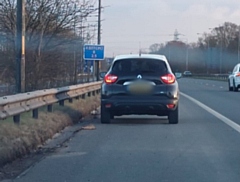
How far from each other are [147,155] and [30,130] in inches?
106

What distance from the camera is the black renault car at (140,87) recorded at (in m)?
17.0

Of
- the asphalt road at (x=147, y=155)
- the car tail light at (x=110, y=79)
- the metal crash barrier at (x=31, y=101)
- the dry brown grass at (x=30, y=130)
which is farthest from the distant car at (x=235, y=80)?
the car tail light at (x=110, y=79)

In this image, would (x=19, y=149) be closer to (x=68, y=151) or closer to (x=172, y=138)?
(x=68, y=151)

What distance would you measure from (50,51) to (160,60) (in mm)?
11425

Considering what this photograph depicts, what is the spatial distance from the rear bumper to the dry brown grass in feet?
4.03

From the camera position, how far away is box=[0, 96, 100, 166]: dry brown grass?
11570 millimetres

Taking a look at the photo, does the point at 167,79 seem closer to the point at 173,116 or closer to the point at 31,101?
the point at 173,116

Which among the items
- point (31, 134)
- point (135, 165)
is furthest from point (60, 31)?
point (135, 165)

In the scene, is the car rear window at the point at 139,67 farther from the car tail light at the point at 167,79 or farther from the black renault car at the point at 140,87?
the car tail light at the point at 167,79

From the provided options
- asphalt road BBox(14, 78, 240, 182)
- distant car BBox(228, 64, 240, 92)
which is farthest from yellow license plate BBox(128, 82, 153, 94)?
distant car BBox(228, 64, 240, 92)

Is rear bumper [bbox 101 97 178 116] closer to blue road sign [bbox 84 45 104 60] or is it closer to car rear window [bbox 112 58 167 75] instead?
car rear window [bbox 112 58 167 75]

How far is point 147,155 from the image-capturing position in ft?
39.2

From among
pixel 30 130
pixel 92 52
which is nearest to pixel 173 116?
pixel 30 130

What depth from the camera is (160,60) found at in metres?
17.2
